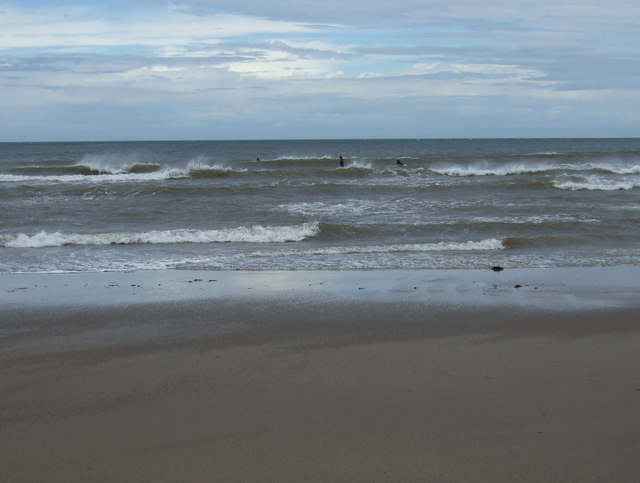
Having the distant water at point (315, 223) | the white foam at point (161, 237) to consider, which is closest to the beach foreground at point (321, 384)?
the distant water at point (315, 223)

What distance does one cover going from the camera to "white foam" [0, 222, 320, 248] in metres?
14.3

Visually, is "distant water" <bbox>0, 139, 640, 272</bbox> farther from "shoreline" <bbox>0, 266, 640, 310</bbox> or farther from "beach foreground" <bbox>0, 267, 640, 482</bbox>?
"beach foreground" <bbox>0, 267, 640, 482</bbox>

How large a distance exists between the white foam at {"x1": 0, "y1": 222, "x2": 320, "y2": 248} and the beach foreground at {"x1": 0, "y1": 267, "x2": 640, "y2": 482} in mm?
5367

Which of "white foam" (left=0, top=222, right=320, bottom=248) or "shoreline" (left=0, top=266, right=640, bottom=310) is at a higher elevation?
"white foam" (left=0, top=222, right=320, bottom=248)

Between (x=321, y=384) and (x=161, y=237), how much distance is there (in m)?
10.1

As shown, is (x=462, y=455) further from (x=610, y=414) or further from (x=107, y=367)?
(x=107, y=367)

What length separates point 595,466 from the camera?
12.5 feet

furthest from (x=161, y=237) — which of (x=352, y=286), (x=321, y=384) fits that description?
(x=321, y=384)

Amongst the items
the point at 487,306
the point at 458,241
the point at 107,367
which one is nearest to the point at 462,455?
the point at 107,367

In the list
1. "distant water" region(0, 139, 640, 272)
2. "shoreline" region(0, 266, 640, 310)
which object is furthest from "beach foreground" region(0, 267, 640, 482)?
"distant water" region(0, 139, 640, 272)

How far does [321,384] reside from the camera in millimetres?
A: 5207

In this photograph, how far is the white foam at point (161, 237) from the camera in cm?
1427

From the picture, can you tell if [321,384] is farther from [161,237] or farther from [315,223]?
[315,223]

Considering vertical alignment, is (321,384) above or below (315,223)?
below
